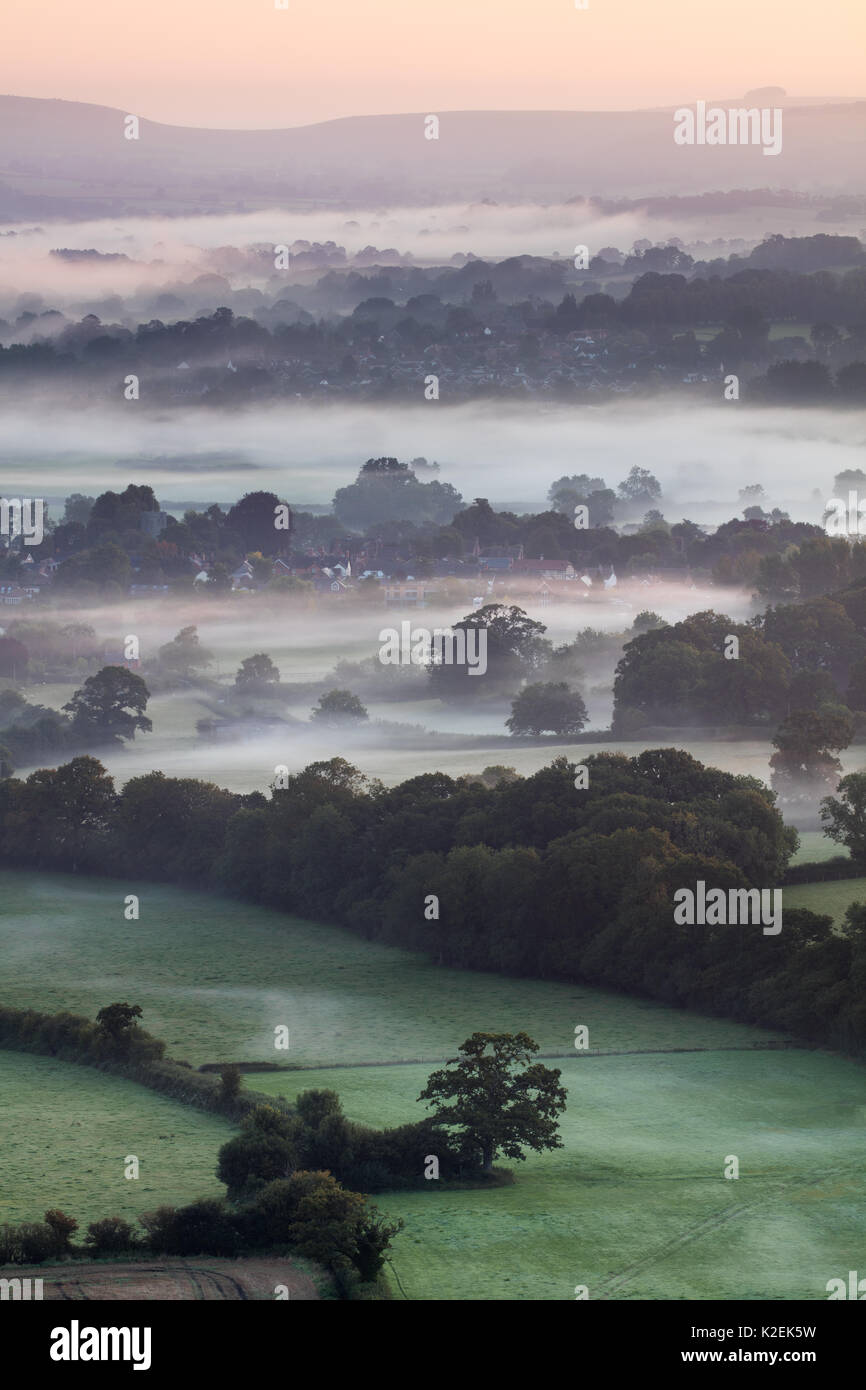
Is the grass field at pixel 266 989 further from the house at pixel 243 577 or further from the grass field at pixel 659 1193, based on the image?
the house at pixel 243 577

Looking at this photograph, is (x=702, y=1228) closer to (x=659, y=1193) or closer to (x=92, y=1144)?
(x=659, y=1193)

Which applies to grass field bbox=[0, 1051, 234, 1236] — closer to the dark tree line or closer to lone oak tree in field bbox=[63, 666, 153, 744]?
the dark tree line

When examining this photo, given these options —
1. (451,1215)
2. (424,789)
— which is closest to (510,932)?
(424,789)

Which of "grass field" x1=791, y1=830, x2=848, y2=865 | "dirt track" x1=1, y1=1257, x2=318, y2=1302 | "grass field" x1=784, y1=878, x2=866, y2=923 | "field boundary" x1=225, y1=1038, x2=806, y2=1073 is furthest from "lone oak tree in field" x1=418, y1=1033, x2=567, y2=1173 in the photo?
"grass field" x1=791, y1=830, x2=848, y2=865

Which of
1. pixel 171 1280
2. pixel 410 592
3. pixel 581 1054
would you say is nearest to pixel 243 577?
pixel 410 592

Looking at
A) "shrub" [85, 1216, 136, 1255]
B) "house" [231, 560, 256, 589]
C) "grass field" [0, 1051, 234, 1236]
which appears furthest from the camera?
"house" [231, 560, 256, 589]
